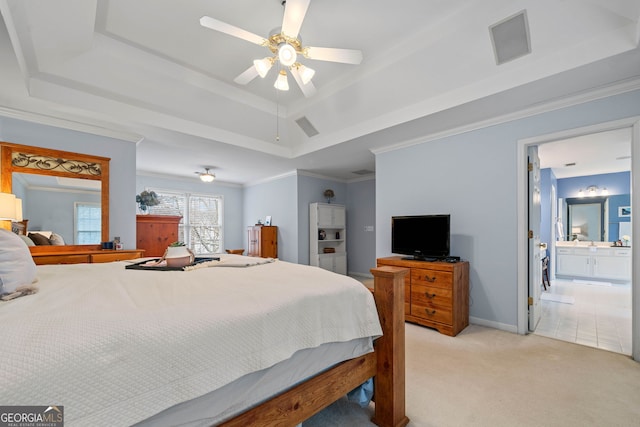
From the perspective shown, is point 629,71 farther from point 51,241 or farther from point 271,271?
point 51,241

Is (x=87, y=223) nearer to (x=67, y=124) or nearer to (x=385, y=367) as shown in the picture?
(x=67, y=124)

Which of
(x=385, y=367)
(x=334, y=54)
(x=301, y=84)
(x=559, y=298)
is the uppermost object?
(x=334, y=54)

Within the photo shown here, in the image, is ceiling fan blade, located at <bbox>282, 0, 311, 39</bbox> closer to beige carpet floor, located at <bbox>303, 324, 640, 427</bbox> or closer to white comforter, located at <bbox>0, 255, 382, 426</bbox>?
white comforter, located at <bbox>0, 255, 382, 426</bbox>

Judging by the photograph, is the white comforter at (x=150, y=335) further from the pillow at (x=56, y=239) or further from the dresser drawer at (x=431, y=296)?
the pillow at (x=56, y=239)

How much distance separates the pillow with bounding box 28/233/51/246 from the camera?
305 cm

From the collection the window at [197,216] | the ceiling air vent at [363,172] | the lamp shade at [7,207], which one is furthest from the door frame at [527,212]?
the window at [197,216]

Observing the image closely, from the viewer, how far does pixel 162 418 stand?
33.3 inches

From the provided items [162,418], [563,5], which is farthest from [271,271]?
[563,5]

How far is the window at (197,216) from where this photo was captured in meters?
6.69

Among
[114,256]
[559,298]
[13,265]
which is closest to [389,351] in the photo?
[13,265]

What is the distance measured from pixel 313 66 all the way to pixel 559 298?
5.29m

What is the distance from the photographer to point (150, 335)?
0.84 meters

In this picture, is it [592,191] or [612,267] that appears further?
[592,191]

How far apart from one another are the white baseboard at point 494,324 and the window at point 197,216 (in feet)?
19.6
